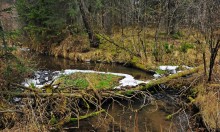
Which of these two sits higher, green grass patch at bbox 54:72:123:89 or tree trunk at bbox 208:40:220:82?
tree trunk at bbox 208:40:220:82

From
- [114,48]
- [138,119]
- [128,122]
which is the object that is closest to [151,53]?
[114,48]

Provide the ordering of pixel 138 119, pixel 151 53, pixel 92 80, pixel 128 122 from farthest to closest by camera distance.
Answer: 1. pixel 151 53
2. pixel 92 80
3. pixel 138 119
4. pixel 128 122

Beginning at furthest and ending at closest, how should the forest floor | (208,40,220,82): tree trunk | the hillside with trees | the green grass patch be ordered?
1. the green grass patch
2. (208,40,220,82): tree trunk
3. the forest floor
4. the hillside with trees

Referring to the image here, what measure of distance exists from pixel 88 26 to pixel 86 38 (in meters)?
1.76

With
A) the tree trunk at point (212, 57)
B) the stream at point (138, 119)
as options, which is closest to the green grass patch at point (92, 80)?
the stream at point (138, 119)

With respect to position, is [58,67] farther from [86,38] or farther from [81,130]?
[81,130]

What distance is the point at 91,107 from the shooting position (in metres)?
9.84

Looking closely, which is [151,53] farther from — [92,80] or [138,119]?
[138,119]

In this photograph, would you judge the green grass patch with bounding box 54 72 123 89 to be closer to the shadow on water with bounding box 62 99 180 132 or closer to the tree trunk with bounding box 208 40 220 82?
the shadow on water with bounding box 62 99 180 132

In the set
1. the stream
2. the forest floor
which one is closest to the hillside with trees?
the forest floor

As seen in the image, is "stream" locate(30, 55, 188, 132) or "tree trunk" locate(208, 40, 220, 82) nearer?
"stream" locate(30, 55, 188, 132)

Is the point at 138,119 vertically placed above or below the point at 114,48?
below

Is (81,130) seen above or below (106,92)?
below

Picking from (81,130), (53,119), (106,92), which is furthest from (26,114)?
(106,92)
